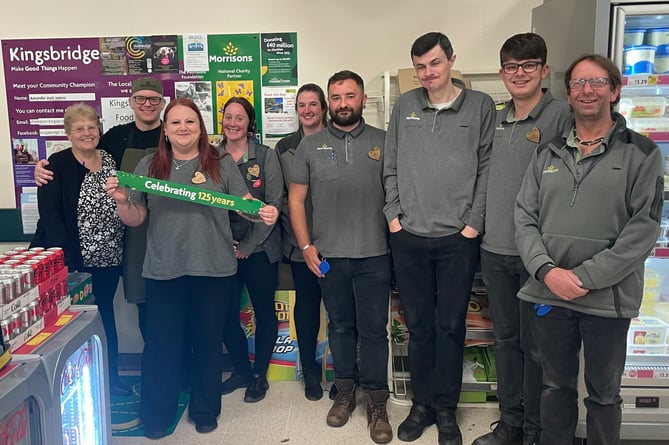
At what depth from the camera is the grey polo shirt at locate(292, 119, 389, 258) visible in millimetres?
2645

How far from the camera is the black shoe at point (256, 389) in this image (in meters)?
3.10

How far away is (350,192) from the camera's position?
264 centimetres

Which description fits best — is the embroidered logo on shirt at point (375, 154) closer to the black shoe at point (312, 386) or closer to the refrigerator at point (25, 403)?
the black shoe at point (312, 386)

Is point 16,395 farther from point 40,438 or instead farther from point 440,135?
point 440,135

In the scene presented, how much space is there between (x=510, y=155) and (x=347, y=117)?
0.77 m

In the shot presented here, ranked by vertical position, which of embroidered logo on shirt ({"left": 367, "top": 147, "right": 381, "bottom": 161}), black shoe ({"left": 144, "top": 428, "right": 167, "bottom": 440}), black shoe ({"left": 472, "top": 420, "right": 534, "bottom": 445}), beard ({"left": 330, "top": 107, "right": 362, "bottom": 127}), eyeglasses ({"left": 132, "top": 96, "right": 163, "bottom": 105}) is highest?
eyeglasses ({"left": 132, "top": 96, "right": 163, "bottom": 105})

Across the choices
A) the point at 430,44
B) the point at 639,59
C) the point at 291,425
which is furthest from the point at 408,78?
the point at 291,425

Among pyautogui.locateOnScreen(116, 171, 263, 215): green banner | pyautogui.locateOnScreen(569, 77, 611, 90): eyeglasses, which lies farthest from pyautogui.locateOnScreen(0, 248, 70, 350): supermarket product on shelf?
pyautogui.locateOnScreen(569, 77, 611, 90): eyeglasses

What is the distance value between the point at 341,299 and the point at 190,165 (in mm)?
971

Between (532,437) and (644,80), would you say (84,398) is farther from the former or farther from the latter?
(644,80)

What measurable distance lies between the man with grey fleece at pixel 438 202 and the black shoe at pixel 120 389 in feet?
5.18

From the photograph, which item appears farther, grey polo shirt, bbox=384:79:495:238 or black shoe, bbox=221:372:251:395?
black shoe, bbox=221:372:251:395

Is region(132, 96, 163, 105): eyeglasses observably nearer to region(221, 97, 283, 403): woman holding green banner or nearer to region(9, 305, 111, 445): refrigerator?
region(221, 97, 283, 403): woman holding green banner

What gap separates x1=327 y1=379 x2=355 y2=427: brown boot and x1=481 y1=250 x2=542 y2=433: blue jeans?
30.1 inches
